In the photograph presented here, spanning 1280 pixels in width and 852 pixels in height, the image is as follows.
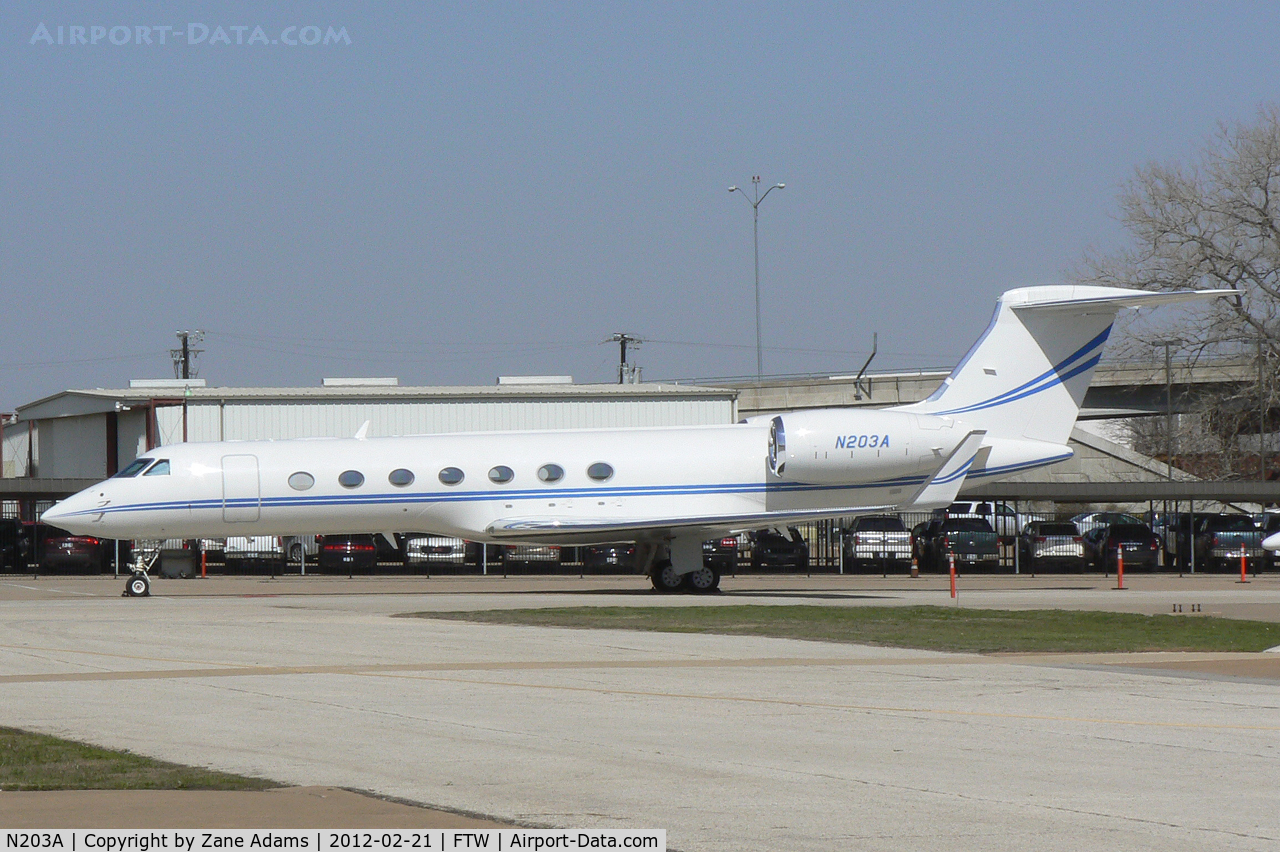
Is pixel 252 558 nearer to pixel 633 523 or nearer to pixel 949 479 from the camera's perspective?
pixel 633 523

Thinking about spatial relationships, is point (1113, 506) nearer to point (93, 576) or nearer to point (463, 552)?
point (463, 552)

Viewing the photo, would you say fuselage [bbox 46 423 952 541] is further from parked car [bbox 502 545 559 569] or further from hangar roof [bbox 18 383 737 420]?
hangar roof [bbox 18 383 737 420]

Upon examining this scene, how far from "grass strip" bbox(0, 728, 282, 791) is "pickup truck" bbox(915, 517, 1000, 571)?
34.9 m

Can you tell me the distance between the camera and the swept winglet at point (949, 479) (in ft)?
91.5

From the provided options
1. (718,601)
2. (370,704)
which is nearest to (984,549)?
(718,601)

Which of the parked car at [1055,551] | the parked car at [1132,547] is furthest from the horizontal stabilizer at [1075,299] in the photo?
the parked car at [1132,547]

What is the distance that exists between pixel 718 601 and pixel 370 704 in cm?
1451

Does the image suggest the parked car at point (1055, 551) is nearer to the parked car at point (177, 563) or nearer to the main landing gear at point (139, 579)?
the parked car at point (177, 563)

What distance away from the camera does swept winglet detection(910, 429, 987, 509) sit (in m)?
27.9

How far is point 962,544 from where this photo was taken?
42.7m

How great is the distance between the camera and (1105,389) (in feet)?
219

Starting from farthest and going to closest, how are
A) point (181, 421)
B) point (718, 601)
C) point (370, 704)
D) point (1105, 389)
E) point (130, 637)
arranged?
→ point (1105, 389)
point (181, 421)
point (718, 601)
point (130, 637)
point (370, 704)
